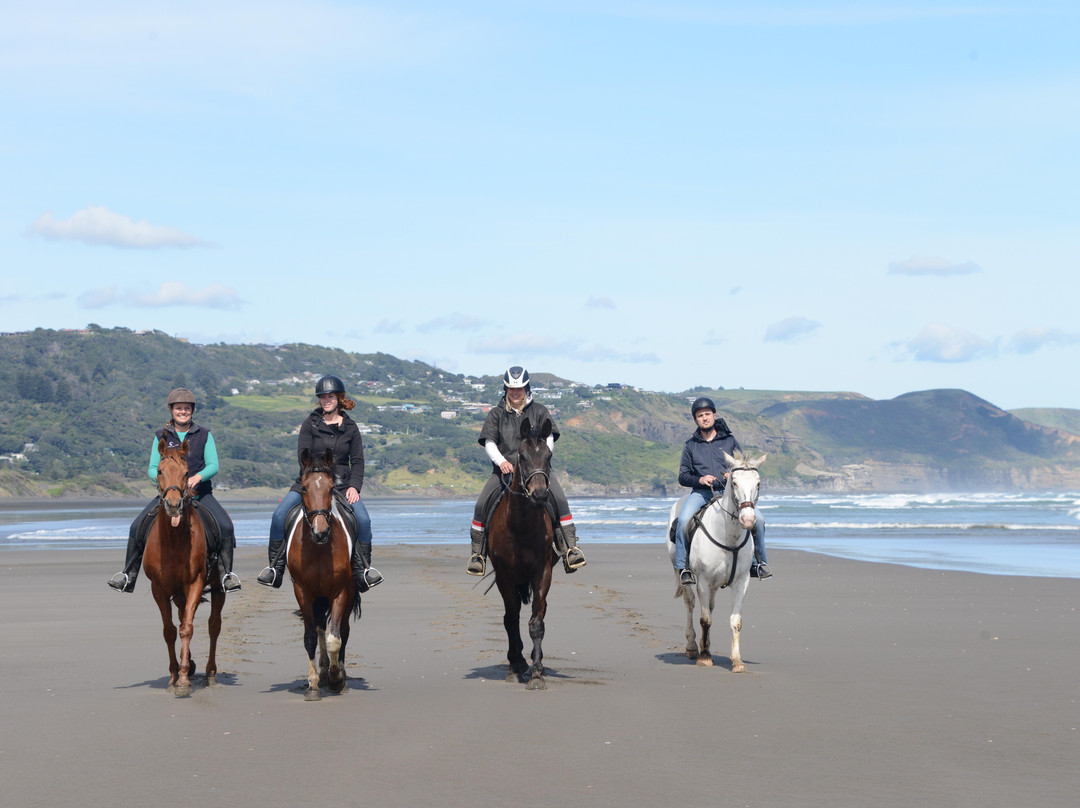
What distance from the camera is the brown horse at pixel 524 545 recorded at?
31.8 ft

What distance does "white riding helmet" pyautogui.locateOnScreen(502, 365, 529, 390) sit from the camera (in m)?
10.4

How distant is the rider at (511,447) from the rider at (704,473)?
1569mm

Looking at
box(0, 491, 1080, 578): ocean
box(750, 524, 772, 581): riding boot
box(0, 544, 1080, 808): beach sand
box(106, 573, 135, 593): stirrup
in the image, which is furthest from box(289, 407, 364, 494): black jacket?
box(0, 491, 1080, 578): ocean

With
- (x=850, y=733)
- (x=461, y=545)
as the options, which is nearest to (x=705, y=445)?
(x=850, y=733)

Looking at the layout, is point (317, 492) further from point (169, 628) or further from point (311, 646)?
point (169, 628)

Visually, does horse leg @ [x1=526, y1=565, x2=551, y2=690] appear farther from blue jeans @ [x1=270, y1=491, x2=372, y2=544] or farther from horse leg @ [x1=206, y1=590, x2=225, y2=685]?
horse leg @ [x1=206, y1=590, x2=225, y2=685]

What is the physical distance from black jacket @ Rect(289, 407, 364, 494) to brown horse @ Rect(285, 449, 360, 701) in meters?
0.35

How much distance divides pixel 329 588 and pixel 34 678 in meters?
3.22

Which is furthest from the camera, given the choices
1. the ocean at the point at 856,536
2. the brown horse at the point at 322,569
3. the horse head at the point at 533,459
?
the ocean at the point at 856,536

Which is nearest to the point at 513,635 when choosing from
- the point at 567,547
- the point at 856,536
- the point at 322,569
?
the point at 567,547

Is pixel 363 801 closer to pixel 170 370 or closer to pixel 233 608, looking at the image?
pixel 233 608

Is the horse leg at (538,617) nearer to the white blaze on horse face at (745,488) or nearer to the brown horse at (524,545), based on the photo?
the brown horse at (524,545)

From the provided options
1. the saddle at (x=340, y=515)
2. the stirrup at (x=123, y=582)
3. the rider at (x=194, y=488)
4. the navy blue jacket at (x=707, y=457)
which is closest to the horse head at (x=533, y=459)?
the saddle at (x=340, y=515)

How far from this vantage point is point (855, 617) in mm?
15289
